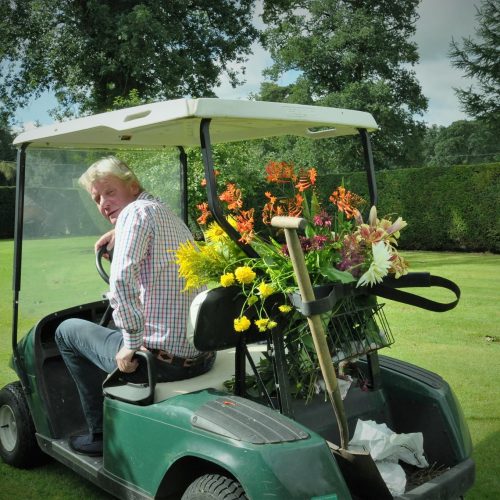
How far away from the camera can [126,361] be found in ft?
8.23

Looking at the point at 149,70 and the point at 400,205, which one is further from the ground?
the point at 149,70

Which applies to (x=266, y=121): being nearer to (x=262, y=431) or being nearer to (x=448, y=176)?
(x=262, y=431)

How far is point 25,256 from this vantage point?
327cm

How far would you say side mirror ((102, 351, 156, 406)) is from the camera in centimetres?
243

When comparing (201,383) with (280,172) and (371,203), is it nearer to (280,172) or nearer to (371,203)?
(280,172)

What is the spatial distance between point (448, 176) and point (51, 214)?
580 inches

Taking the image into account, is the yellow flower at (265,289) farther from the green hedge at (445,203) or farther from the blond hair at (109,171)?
the green hedge at (445,203)

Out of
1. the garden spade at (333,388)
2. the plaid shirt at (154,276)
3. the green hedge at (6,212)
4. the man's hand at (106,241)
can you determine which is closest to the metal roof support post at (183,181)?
the man's hand at (106,241)

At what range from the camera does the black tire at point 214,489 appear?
82.0 inches

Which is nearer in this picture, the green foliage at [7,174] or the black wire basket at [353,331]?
the black wire basket at [353,331]

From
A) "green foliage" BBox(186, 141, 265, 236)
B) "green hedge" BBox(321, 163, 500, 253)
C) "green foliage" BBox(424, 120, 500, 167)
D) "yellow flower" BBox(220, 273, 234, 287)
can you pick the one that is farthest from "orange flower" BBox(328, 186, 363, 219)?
"green foliage" BBox(424, 120, 500, 167)

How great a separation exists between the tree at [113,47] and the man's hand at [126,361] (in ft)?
55.1

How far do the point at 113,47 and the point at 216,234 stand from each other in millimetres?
17665

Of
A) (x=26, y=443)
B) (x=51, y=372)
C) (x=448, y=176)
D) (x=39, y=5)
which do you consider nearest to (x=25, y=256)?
(x=51, y=372)
